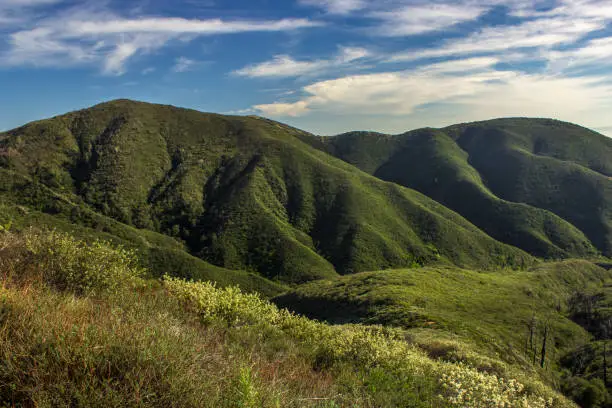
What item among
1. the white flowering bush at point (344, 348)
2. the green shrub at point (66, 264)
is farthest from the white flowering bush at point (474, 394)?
the green shrub at point (66, 264)

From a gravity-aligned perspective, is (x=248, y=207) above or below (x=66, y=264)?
below

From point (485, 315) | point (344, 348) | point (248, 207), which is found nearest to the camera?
point (344, 348)

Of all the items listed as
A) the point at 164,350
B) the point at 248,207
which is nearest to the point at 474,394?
the point at 164,350

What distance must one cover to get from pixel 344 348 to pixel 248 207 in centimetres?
16141

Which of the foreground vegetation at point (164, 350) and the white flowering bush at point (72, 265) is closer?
the foreground vegetation at point (164, 350)

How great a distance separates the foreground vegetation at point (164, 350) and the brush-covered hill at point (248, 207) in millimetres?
132699

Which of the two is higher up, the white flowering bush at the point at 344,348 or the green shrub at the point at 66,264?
the green shrub at the point at 66,264

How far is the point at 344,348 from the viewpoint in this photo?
11.5 m

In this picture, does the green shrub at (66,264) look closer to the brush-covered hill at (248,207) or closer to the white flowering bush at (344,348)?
the white flowering bush at (344,348)

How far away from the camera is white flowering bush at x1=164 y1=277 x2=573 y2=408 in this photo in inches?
384

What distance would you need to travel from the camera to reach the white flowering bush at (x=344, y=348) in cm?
977

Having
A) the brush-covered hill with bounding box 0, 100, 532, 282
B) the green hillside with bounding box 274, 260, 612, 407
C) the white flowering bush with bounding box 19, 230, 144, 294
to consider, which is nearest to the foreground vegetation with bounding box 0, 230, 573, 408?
the white flowering bush with bounding box 19, 230, 144, 294

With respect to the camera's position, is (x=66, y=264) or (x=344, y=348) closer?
(x=66, y=264)

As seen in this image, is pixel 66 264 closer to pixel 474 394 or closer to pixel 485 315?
pixel 474 394
